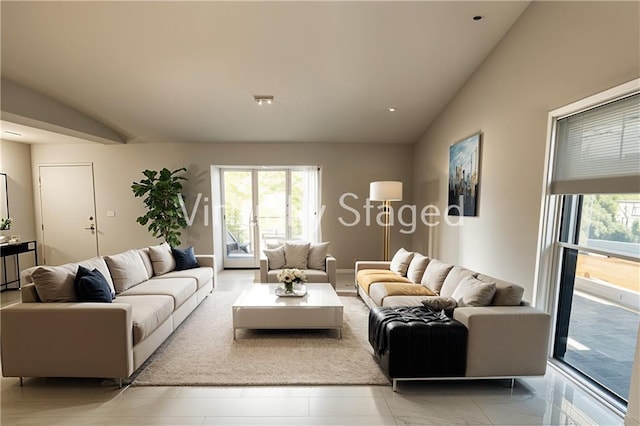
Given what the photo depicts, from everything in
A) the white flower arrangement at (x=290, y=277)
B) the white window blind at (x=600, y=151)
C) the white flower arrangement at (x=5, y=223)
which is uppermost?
the white window blind at (x=600, y=151)

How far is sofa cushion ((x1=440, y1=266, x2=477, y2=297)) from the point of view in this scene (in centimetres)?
299

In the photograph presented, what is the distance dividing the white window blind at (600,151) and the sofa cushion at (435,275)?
1.29 m

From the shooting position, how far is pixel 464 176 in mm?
4125

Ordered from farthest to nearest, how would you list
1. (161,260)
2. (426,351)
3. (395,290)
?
1. (161,260)
2. (395,290)
3. (426,351)

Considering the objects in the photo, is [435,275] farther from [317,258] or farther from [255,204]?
[255,204]

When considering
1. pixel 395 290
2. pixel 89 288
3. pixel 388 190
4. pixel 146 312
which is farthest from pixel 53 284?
pixel 388 190

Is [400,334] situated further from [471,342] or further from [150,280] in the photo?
[150,280]

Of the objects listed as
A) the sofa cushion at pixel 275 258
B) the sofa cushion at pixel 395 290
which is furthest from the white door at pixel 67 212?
the sofa cushion at pixel 395 290

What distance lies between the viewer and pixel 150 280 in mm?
3752

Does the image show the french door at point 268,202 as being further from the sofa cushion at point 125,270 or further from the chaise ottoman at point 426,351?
the chaise ottoman at point 426,351

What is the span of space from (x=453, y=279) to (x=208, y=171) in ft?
15.6

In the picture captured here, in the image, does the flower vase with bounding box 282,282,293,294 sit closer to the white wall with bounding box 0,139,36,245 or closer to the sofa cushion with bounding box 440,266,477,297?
the sofa cushion with bounding box 440,266,477,297

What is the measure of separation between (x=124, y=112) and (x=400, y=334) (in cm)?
508

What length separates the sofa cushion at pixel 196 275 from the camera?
397 centimetres
